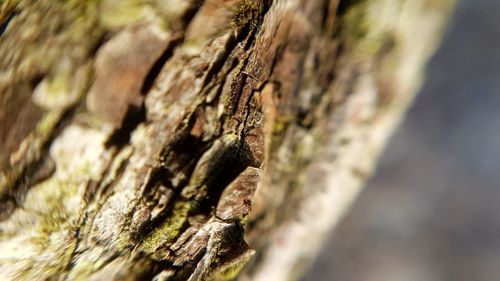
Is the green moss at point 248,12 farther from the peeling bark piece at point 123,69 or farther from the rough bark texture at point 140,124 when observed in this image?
the peeling bark piece at point 123,69

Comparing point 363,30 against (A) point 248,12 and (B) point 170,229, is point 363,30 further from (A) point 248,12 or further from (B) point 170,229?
(B) point 170,229

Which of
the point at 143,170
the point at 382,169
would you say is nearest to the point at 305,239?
the point at 382,169

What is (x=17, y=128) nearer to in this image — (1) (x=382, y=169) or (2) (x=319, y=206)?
(2) (x=319, y=206)

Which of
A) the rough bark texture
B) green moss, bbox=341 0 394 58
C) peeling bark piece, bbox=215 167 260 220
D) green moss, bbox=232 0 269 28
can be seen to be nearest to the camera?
the rough bark texture

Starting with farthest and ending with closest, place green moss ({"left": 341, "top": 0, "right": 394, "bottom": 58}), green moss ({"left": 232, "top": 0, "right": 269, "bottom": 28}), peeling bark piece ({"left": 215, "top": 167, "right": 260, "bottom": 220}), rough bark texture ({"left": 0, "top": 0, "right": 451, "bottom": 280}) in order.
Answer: green moss ({"left": 341, "top": 0, "right": 394, "bottom": 58}) → peeling bark piece ({"left": 215, "top": 167, "right": 260, "bottom": 220}) → green moss ({"left": 232, "top": 0, "right": 269, "bottom": 28}) → rough bark texture ({"left": 0, "top": 0, "right": 451, "bottom": 280})

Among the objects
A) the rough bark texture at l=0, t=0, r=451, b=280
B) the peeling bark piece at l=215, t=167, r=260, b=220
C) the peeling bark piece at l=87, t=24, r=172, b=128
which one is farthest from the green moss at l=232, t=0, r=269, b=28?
the peeling bark piece at l=215, t=167, r=260, b=220

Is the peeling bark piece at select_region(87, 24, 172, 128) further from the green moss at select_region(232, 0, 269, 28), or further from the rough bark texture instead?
the green moss at select_region(232, 0, 269, 28)

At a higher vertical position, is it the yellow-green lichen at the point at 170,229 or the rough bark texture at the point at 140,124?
the rough bark texture at the point at 140,124

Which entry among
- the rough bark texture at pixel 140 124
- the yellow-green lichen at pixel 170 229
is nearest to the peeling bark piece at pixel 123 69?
the rough bark texture at pixel 140 124
